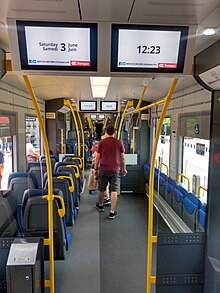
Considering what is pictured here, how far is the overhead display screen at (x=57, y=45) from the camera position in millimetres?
1821

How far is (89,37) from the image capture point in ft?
6.10

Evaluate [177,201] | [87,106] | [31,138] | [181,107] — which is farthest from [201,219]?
[87,106]

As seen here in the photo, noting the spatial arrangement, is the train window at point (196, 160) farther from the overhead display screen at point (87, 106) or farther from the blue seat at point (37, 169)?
the overhead display screen at point (87, 106)

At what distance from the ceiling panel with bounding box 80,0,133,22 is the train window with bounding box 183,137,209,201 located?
200cm

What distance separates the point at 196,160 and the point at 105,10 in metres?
2.68

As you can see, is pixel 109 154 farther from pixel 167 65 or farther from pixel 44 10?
pixel 44 10

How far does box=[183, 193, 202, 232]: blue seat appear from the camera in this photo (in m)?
2.99

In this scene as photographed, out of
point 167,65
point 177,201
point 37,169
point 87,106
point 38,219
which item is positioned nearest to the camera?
point 167,65

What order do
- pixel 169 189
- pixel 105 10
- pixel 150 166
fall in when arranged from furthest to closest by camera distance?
pixel 169 189 → pixel 150 166 → pixel 105 10

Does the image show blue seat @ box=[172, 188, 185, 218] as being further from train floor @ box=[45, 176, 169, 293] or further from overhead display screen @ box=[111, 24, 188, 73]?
overhead display screen @ box=[111, 24, 188, 73]

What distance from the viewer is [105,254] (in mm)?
3766

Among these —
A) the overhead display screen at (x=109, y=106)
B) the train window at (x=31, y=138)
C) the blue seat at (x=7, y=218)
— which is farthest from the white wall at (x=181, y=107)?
the overhead display screen at (x=109, y=106)

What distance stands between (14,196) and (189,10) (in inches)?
119

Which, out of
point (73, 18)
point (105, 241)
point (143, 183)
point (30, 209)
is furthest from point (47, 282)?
point (143, 183)
